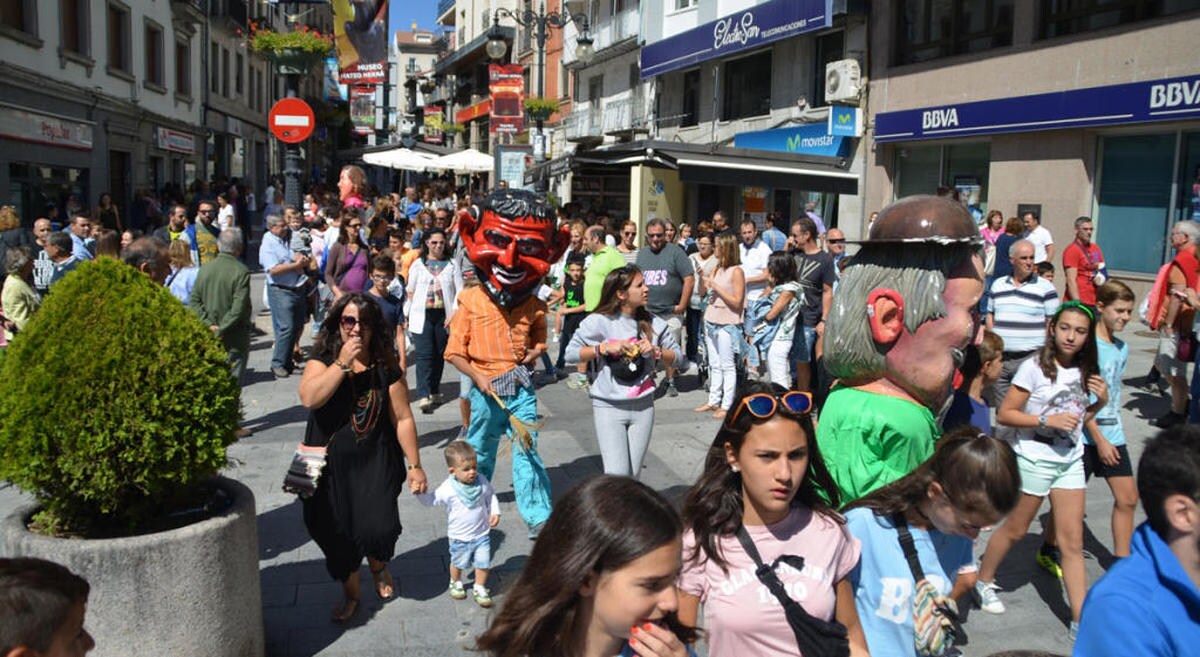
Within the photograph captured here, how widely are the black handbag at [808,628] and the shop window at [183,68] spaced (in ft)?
98.5

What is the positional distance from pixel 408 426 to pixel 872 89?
663 inches

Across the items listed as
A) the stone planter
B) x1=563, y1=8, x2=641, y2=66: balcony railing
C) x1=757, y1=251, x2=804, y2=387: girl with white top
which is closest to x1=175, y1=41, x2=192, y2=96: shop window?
x1=563, y1=8, x2=641, y2=66: balcony railing

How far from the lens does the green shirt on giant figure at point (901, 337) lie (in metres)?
3.42

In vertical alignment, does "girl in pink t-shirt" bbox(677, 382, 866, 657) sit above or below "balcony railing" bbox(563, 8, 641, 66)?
below

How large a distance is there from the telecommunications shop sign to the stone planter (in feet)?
60.1

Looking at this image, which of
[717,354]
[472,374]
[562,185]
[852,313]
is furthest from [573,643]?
[562,185]

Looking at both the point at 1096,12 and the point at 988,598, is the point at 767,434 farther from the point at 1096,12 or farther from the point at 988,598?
the point at 1096,12

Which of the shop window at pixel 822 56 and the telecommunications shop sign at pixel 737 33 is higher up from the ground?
the telecommunications shop sign at pixel 737 33

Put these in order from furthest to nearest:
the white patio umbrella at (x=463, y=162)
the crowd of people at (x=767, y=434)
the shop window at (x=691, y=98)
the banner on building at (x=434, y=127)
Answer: the banner on building at (x=434, y=127), the shop window at (x=691, y=98), the white patio umbrella at (x=463, y=162), the crowd of people at (x=767, y=434)

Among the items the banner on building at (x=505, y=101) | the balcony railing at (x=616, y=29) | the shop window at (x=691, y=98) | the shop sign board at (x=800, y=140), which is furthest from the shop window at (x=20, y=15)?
the balcony railing at (x=616, y=29)

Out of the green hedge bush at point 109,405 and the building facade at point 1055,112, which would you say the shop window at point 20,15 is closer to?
the building facade at point 1055,112

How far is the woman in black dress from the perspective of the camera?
4.64m

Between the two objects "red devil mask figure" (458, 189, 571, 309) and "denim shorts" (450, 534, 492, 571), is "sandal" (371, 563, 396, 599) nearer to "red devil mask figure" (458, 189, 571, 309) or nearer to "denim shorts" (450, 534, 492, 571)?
"denim shorts" (450, 534, 492, 571)

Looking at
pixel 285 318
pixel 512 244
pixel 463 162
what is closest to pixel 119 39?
pixel 463 162
